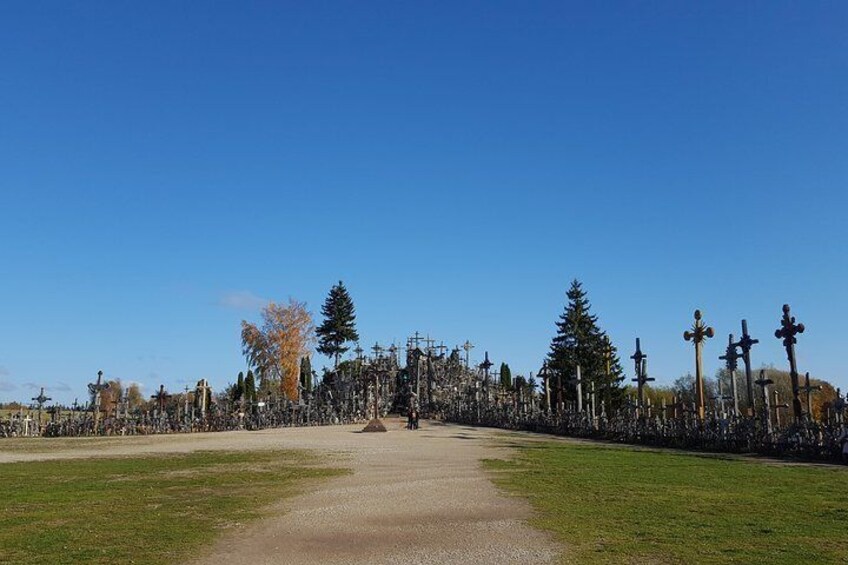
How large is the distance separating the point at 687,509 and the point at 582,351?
69.0 meters

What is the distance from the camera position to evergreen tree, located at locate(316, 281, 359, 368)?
103 m

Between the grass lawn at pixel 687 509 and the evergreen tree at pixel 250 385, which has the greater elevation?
the evergreen tree at pixel 250 385

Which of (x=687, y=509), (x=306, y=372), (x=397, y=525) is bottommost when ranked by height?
(x=687, y=509)

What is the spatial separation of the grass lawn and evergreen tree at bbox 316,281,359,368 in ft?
267

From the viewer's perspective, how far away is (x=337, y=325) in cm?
10325

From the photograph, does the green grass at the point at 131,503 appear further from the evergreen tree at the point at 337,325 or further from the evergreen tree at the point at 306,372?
the evergreen tree at the point at 337,325

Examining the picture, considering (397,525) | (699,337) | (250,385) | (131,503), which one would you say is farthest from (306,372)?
(397,525)

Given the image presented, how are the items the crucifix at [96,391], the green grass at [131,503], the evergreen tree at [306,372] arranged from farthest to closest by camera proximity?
the evergreen tree at [306,372]
the crucifix at [96,391]
the green grass at [131,503]

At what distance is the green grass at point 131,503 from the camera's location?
1005 centimetres

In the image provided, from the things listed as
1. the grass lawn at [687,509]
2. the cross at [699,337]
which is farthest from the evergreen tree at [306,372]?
the grass lawn at [687,509]

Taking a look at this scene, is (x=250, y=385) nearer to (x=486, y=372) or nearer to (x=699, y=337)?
(x=486, y=372)

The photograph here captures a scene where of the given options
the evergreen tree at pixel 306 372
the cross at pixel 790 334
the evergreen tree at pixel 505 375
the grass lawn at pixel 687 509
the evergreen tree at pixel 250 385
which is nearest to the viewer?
the grass lawn at pixel 687 509

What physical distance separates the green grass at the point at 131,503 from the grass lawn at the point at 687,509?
5605mm

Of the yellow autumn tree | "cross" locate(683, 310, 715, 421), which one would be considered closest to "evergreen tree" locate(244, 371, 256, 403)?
the yellow autumn tree
